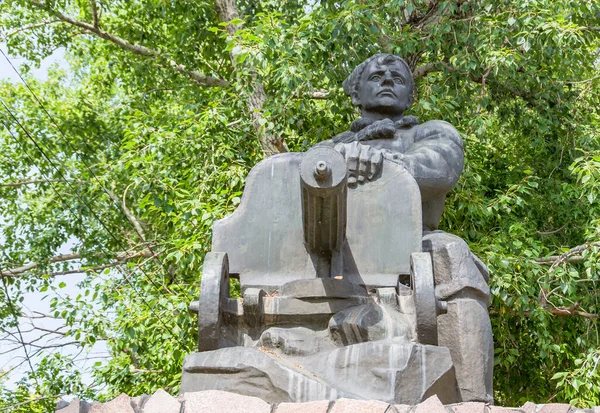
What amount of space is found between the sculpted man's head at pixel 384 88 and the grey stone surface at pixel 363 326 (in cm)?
196

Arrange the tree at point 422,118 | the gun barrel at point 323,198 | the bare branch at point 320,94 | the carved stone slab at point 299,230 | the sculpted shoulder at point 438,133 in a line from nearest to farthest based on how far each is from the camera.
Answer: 1. the gun barrel at point 323,198
2. the carved stone slab at point 299,230
3. the sculpted shoulder at point 438,133
4. the tree at point 422,118
5. the bare branch at point 320,94

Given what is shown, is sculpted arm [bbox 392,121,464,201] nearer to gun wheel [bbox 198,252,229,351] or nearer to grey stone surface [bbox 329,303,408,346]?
grey stone surface [bbox 329,303,408,346]

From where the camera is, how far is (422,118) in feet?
38.5

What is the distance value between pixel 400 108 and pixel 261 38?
3.90 m

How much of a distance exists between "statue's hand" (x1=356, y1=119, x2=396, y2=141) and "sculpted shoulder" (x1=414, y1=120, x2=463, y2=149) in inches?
6.9

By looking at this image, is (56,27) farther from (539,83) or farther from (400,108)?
(400,108)

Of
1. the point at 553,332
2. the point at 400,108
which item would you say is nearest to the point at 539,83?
the point at 553,332

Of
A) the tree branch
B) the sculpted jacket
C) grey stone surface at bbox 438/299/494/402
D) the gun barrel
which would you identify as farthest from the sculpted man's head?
the tree branch

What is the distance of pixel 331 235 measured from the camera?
6.34 m

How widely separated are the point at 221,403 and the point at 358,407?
2.00 feet

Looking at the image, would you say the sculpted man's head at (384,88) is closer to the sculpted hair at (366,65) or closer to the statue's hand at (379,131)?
the sculpted hair at (366,65)

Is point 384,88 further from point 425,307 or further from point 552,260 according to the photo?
point 552,260

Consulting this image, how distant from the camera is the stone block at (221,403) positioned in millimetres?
4973

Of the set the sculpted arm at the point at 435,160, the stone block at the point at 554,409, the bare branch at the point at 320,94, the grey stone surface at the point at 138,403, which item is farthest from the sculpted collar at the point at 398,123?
the bare branch at the point at 320,94
